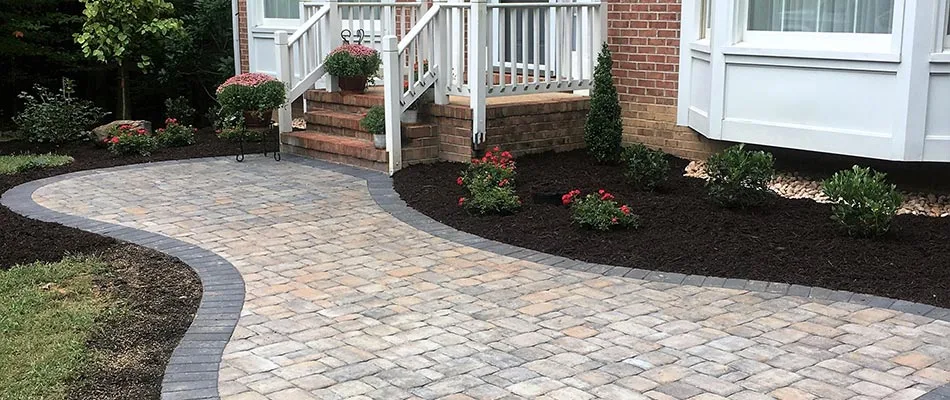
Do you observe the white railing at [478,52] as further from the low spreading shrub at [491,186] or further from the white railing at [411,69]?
the low spreading shrub at [491,186]

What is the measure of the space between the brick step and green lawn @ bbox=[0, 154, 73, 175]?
285 cm

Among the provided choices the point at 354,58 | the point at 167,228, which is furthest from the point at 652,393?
the point at 354,58

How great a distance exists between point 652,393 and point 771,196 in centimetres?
402

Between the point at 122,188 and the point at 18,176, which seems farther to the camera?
the point at 18,176

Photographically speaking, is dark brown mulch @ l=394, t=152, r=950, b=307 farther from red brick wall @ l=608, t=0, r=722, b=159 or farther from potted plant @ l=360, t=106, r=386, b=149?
potted plant @ l=360, t=106, r=386, b=149

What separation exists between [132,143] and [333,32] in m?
2.71

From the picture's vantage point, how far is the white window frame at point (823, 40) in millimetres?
7352

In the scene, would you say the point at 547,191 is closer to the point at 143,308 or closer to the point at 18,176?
the point at 143,308

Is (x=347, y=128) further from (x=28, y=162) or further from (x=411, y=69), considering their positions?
(x=28, y=162)

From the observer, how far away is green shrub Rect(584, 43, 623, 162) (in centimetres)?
955

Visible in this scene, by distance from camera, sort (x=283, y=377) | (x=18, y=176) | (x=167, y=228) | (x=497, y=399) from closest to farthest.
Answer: (x=497, y=399)
(x=283, y=377)
(x=167, y=228)
(x=18, y=176)

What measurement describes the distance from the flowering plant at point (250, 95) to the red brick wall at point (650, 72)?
3.71 m

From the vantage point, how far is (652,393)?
14.1ft

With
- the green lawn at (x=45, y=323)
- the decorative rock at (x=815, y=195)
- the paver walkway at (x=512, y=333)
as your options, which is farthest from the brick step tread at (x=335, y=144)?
the green lawn at (x=45, y=323)
